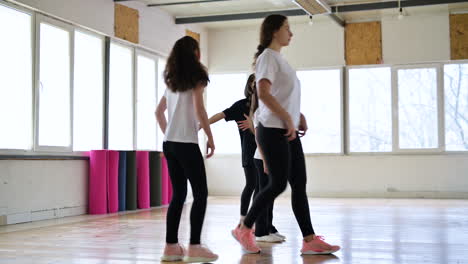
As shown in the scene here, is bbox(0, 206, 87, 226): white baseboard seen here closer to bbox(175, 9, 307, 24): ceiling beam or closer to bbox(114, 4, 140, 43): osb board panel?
bbox(114, 4, 140, 43): osb board panel

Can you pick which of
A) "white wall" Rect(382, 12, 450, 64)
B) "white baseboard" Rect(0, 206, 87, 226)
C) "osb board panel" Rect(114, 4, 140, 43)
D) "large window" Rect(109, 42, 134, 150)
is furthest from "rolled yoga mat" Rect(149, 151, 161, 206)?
"white wall" Rect(382, 12, 450, 64)

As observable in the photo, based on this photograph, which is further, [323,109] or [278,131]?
[323,109]

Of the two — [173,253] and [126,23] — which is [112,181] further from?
[173,253]

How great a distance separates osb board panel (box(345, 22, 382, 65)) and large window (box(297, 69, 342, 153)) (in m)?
0.37

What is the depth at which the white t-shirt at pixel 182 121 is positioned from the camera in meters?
3.12

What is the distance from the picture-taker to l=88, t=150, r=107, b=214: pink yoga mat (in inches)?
275

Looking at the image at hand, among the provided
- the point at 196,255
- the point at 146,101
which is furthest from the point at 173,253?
the point at 146,101

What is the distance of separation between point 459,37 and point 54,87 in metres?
6.52

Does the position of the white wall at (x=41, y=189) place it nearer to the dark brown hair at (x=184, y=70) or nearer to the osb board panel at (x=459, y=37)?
the dark brown hair at (x=184, y=70)

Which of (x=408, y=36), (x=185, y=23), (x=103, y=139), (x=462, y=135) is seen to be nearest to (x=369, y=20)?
(x=408, y=36)

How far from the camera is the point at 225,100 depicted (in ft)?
35.2

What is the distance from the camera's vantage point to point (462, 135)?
9.59m

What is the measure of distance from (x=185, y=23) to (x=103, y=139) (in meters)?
2.98

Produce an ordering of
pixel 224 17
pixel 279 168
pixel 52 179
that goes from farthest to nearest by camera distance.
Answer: pixel 224 17 → pixel 52 179 → pixel 279 168
